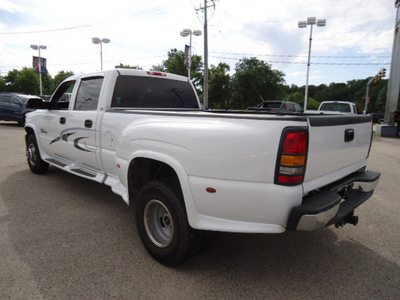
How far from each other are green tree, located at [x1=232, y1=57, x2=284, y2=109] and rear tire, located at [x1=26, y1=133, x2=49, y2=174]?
1621 inches

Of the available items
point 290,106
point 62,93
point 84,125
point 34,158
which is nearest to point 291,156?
point 84,125

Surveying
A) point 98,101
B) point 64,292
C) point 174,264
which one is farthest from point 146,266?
point 98,101

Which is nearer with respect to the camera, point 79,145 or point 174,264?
point 174,264

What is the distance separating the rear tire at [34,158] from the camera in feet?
17.6

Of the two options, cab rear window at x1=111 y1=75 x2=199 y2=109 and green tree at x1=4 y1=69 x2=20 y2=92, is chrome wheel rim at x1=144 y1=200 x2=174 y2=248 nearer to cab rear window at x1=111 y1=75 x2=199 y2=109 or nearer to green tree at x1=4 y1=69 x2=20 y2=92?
cab rear window at x1=111 y1=75 x2=199 y2=109

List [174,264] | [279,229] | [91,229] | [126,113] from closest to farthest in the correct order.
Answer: [279,229]
[174,264]
[126,113]
[91,229]

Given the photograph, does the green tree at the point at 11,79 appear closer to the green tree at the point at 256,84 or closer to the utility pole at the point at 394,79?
the green tree at the point at 256,84

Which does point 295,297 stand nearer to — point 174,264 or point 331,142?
point 174,264

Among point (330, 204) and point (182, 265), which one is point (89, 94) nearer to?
point (182, 265)

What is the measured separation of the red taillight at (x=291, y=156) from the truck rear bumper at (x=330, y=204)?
0.23m

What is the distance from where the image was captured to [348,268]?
255 cm

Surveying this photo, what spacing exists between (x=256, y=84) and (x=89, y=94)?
4289 cm

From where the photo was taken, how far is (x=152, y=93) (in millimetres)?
3922

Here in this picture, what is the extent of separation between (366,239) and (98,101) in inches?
147
